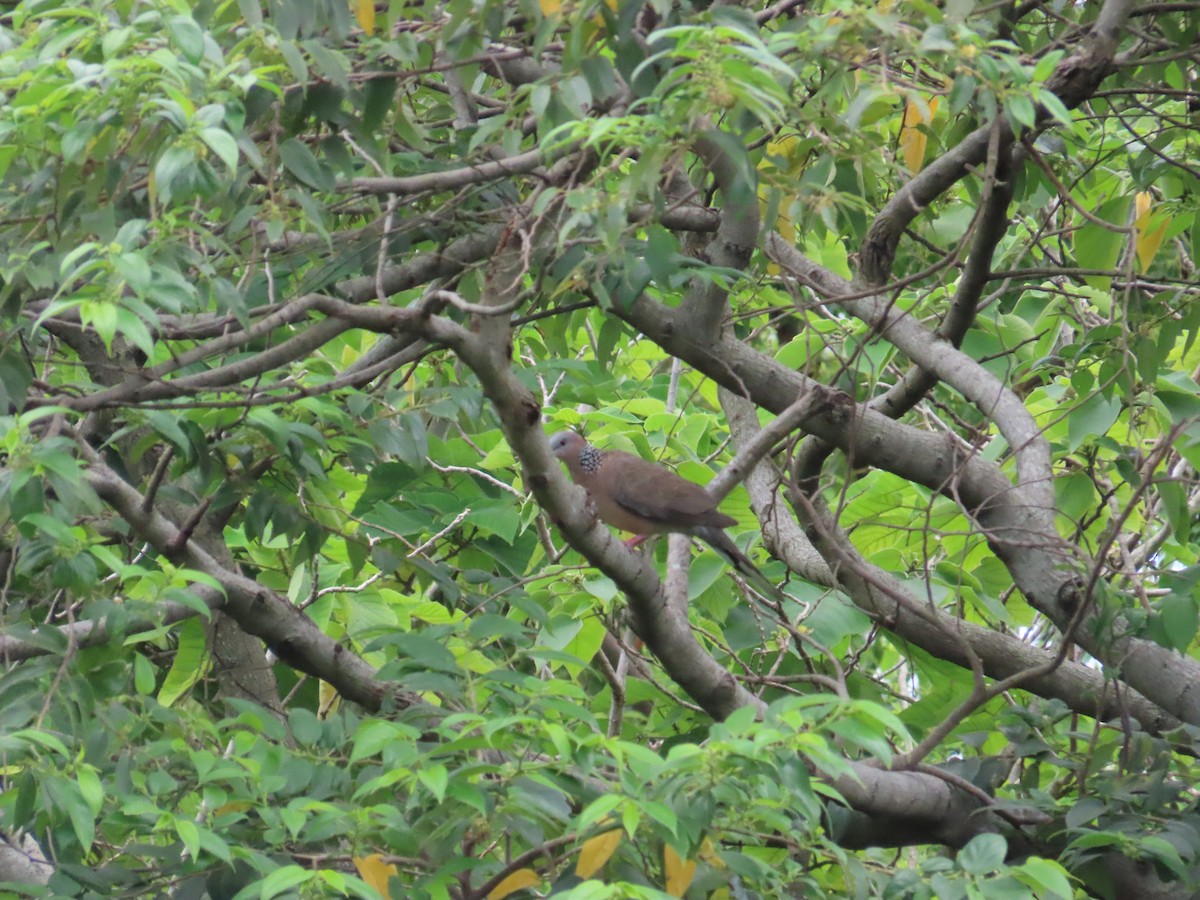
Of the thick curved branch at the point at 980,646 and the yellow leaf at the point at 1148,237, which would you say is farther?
the thick curved branch at the point at 980,646

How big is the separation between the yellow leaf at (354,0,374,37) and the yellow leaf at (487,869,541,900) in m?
1.80

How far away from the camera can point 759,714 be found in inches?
141

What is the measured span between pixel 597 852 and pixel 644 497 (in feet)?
7.82

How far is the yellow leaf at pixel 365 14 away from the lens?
2809 millimetres

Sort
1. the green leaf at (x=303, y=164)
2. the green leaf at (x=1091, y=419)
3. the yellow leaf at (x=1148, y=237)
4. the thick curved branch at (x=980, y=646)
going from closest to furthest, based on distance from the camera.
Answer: the green leaf at (x=303, y=164) < the yellow leaf at (x=1148, y=237) < the green leaf at (x=1091, y=419) < the thick curved branch at (x=980, y=646)

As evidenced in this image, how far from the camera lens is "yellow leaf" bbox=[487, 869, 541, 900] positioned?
114 inches

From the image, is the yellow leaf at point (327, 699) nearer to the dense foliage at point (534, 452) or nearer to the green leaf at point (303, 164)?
the dense foliage at point (534, 452)

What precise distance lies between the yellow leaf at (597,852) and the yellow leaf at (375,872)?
390 millimetres

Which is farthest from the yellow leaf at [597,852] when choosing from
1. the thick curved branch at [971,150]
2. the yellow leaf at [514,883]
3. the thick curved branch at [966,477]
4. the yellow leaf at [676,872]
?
the thick curved branch at [971,150]

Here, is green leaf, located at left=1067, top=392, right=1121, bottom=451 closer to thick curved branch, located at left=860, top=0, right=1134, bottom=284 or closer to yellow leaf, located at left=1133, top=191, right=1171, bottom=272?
yellow leaf, located at left=1133, top=191, right=1171, bottom=272

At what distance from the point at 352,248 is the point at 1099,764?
2.62 meters

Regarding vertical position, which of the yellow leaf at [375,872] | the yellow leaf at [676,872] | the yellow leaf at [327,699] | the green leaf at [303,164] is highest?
the green leaf at [303,164]

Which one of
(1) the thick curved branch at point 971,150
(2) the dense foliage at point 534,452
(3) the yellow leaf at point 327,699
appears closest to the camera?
(2) the dense foliage at point 534,452

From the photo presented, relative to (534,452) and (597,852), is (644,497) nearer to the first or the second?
(534,452)
